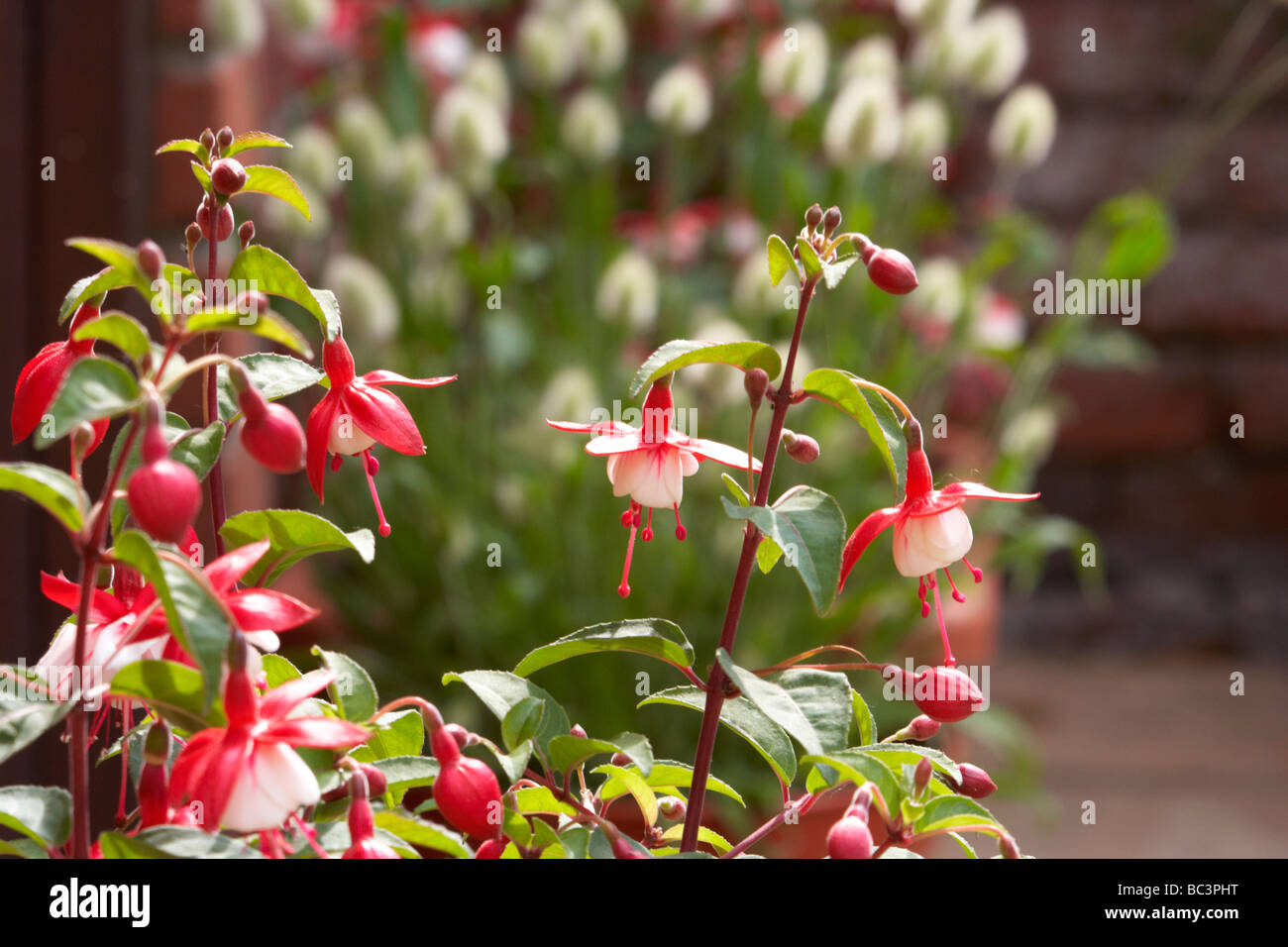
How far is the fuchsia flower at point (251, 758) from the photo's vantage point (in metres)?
0.17

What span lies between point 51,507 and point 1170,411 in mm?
1607

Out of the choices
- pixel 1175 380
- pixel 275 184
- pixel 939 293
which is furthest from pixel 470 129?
pixel 1175 380

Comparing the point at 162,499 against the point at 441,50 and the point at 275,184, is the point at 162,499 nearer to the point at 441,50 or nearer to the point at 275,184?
the point at 275,184

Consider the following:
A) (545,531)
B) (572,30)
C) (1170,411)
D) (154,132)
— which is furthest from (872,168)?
(1170,411)

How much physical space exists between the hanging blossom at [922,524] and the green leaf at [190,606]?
10 centimetres

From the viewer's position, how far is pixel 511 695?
23 centimetres

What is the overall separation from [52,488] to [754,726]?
0.40ft

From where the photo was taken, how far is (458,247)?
34.5 inches

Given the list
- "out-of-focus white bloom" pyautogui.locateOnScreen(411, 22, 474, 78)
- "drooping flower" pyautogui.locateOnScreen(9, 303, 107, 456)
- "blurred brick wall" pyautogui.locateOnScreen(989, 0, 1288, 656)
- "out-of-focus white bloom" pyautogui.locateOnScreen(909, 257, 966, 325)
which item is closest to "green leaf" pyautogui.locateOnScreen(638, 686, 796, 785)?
"drooping flower" pyautogui.locateOnScreen(9, 303, 107, 456)

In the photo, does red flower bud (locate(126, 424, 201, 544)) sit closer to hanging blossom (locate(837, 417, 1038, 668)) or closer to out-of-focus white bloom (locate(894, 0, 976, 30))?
hanging blossom (locate(837, 417, 1038, 668))

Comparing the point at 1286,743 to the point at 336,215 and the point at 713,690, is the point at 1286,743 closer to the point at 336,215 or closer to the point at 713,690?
the point at 336,215

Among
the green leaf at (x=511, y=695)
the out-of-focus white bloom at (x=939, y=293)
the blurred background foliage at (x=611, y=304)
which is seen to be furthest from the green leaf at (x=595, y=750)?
the out-of-focus white bloom at (x=939, y=293)

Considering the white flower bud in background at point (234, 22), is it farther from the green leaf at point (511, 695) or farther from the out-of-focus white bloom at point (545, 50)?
the green leaf at point (511, 695)

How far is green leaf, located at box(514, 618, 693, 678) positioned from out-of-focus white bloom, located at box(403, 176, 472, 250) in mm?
590
